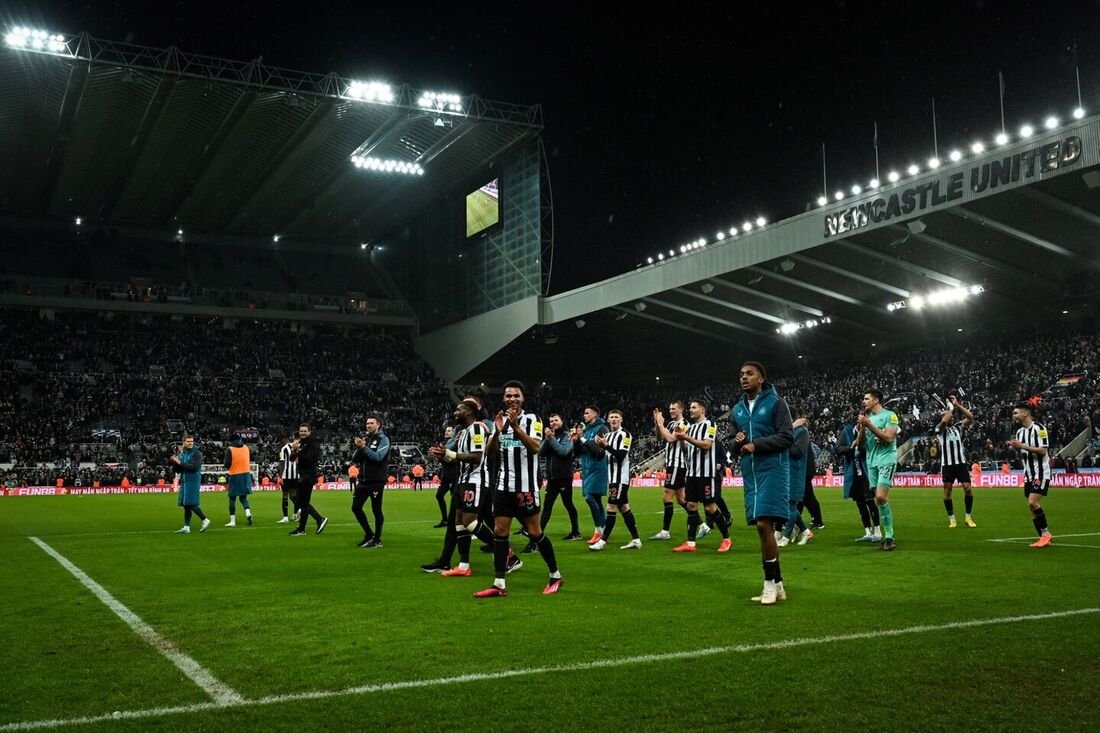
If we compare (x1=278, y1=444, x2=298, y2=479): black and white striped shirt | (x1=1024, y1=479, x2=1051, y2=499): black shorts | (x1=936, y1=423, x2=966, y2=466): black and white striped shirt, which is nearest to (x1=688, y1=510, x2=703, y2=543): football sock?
(x1=1024, y1=479, x2=1051, y2=499): black shorts

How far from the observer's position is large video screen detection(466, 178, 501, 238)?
47.1 metres

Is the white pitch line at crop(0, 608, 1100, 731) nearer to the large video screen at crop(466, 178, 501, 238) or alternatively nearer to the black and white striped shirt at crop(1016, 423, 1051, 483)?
the black and white striped shirt at crop(1016, 423, 1051, 483)

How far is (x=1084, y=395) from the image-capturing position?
102ft

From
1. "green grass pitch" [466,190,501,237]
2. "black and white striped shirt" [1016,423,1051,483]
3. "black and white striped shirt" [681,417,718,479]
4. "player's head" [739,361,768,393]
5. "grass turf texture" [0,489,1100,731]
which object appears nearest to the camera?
"grass turf texture" [0,489,1100,731]

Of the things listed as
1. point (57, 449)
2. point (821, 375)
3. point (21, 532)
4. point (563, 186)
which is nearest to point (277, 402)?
point (57, 449)

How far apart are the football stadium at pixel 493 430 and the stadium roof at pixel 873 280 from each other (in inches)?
7.5

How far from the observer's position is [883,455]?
11.8 metres

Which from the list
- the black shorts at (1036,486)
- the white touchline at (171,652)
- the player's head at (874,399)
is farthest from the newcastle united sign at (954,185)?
the white touchline at (171,652)

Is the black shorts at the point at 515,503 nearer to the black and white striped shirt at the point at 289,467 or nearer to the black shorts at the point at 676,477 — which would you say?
the black shorts at the point at 676,477

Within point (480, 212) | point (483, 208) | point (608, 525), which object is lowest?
point (608, 525)

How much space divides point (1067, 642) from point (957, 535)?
800 cm

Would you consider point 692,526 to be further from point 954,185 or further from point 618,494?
point 954,185

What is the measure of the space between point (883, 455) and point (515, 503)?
5751 mm

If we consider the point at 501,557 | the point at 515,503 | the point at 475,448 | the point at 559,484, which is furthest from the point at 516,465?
the point at 559,484
